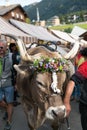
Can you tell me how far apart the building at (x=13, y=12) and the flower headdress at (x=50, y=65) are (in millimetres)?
59478

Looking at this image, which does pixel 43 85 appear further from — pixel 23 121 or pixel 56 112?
pixel 23 121

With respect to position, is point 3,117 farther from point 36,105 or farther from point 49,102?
point 49,102

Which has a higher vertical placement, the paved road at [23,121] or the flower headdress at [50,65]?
the flower headdress at [50,65]

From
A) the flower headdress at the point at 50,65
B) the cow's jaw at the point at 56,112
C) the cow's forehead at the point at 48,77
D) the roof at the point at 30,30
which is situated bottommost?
the roof at the point at 30,30

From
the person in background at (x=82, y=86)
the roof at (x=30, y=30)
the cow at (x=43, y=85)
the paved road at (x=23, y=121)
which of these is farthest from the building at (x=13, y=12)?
the person in background at (x=82, y=86)

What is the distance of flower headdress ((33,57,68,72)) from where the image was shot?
6328 millimetres

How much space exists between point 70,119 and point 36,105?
1901 mm

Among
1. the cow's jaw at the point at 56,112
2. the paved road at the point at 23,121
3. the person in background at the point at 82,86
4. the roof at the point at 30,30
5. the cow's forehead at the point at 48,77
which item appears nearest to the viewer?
the person in background at the point at 82,86

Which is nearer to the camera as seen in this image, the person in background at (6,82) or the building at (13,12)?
the person in background at (6,82)

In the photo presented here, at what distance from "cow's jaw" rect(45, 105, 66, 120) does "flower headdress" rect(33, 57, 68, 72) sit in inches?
28.3

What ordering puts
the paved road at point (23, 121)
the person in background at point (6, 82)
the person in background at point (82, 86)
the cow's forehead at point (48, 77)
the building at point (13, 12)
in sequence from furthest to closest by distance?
the building at point (13, 12) → the paved road at point (23, 121) → the person in background at point (6, 82) → the cow's forehead at point (48, 77) → the person in background at point (82, 86)

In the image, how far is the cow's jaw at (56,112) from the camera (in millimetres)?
5688

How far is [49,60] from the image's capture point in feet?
21.3

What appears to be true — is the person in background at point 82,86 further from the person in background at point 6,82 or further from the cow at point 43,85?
the person in background at point 6,82
